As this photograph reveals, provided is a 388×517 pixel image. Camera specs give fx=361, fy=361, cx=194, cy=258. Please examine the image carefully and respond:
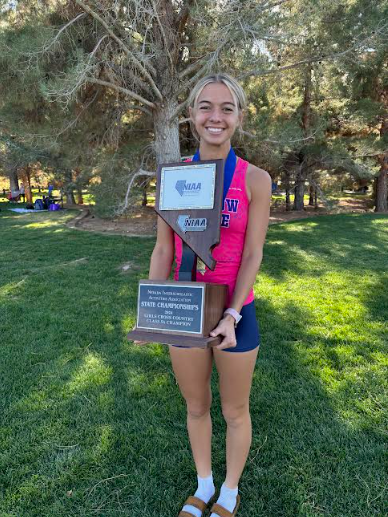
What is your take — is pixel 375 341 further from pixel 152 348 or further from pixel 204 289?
pixel 204 289

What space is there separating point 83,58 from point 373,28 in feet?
18.8

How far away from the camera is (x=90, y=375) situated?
3.01 m

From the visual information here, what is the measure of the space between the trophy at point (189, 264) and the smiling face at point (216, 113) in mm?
189

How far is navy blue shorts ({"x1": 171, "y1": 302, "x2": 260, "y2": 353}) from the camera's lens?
1.49 meters

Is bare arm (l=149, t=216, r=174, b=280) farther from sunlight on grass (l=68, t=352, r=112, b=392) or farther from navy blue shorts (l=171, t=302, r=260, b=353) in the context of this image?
sunlight on grass (l=68, t=352, r=112, b=392)

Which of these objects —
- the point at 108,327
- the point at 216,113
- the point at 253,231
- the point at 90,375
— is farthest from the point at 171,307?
the point at 108,327

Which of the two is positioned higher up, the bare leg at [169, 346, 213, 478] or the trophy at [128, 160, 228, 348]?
the trophy at [128, 160, 228, 348]

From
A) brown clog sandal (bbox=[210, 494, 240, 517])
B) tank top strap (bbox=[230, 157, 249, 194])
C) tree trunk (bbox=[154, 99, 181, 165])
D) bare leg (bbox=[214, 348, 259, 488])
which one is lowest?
brown clog sandal (bbox=[210, 494, 240, 517])

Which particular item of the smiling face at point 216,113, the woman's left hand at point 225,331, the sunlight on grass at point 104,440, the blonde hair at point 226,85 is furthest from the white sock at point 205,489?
the blonde hair at point 226,85

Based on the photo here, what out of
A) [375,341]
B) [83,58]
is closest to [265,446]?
[375,341]

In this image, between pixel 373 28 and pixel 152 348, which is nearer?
pixel 152 348

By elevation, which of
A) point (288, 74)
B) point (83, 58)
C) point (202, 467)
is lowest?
point (202, 467)

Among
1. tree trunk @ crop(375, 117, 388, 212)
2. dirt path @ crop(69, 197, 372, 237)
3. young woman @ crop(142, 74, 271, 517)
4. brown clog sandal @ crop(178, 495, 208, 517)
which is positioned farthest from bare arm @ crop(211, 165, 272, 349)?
tree trunk @ crop(375, 117, 388, 212)

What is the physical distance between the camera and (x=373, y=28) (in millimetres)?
7223
